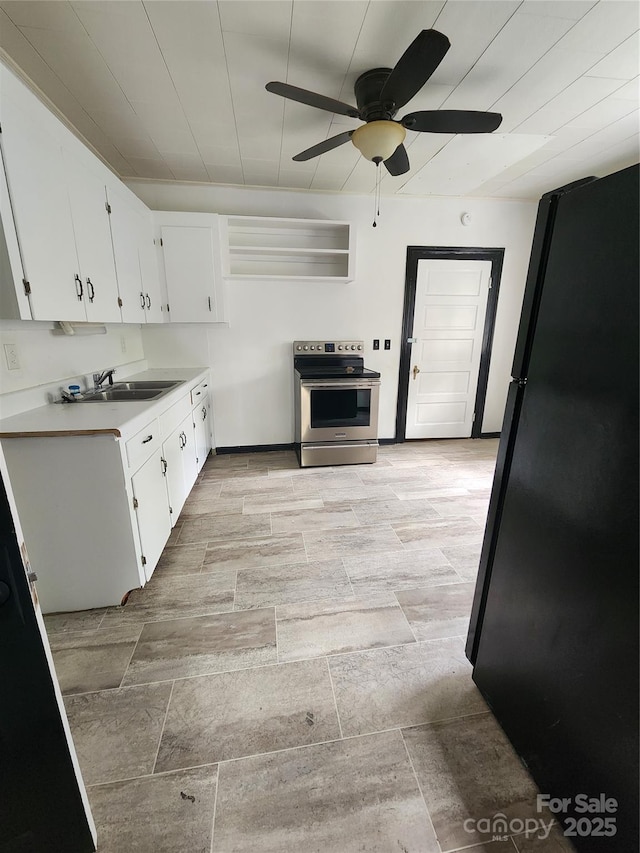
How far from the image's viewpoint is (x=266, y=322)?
349 cm

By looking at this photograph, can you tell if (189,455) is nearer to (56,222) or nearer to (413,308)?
(56,222)

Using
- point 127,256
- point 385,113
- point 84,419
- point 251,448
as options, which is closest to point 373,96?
point 385,113

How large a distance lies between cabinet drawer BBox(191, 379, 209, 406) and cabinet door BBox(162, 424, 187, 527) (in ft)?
1.65

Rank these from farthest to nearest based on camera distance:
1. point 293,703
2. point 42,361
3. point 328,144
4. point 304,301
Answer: point 304,301 < point 328,144 < point 42,361 < point 293,703

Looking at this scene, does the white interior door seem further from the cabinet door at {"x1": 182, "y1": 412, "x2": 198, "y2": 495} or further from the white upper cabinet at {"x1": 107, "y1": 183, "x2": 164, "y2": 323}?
the white upper cabinet at {"x1": 107, "y1": 183, "x2": 164, "y2": 323}

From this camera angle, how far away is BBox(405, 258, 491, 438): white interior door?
3719mm

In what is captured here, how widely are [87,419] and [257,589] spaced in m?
1.19

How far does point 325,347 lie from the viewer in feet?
11.8

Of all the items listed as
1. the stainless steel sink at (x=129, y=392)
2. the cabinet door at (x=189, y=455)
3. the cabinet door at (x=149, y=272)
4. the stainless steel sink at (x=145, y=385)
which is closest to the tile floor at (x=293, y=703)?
the cabinet door at (x=189, y=455)

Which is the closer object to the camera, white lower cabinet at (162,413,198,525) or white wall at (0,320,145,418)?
white wall at (0,320,145,418)

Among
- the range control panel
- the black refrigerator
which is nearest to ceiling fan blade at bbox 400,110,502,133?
the black refrigerator

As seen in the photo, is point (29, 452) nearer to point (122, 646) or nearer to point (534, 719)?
point (122, 646)

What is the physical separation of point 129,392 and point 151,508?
42.0 inches

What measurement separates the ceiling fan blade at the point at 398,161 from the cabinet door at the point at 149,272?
190 cm
